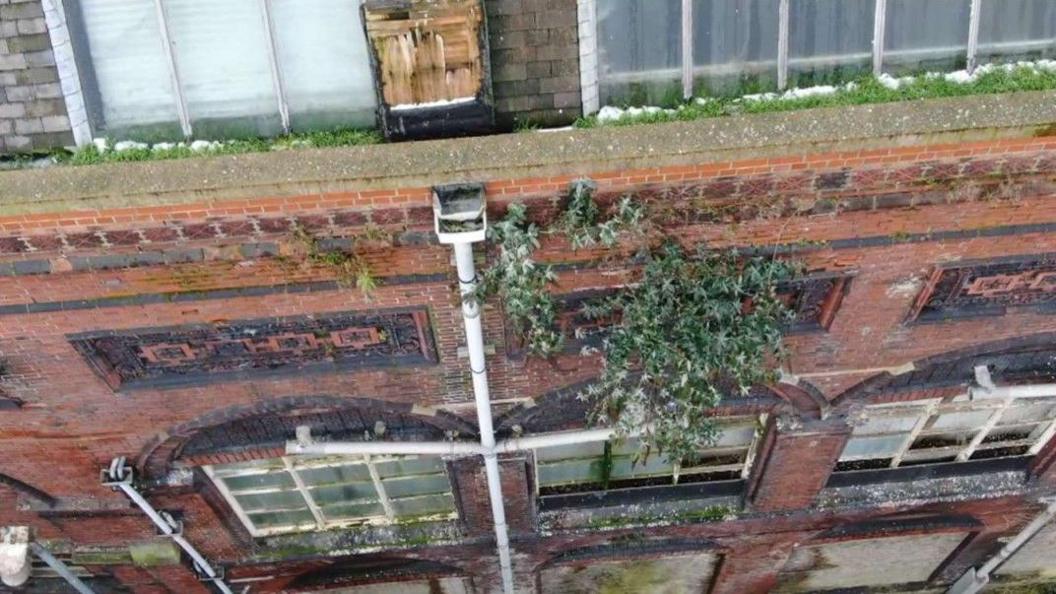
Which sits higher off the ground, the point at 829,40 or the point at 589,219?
the point at 829,40

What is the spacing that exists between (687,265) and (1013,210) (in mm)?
2281

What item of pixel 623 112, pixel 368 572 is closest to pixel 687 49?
pixel 623 112

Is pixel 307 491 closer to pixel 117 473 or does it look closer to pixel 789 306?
pixel 117 473

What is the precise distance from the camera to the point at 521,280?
214 inches

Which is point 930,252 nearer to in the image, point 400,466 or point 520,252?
point 520,252

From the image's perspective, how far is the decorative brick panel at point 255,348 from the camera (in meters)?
6.13

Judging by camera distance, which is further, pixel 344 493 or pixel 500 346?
pixel 344 493

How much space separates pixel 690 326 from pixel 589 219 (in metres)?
1.14

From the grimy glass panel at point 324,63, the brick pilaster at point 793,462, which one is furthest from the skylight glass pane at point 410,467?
the grimy glass panel at point 324,63

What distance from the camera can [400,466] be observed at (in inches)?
328

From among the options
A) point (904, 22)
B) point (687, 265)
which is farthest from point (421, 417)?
point (904, 22)

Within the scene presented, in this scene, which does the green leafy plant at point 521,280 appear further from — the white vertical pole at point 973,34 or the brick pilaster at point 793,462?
the white vertical pole at point 973,34

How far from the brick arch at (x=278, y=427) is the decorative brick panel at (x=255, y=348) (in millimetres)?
431

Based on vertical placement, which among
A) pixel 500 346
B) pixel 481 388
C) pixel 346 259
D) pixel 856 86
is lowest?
pixel 481 388
